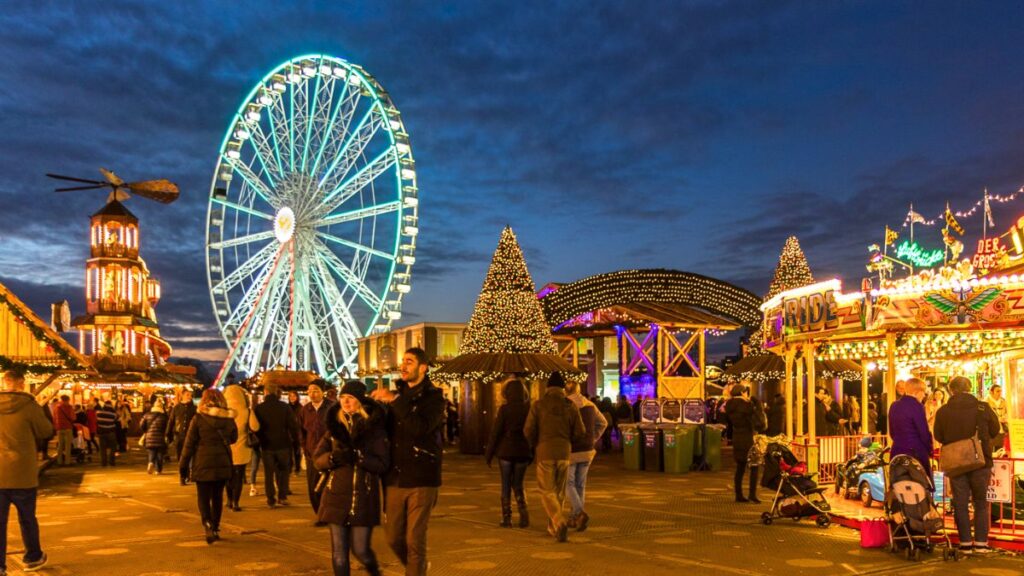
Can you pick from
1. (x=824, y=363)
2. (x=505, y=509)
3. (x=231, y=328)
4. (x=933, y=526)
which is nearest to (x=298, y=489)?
(x=505, y=509)

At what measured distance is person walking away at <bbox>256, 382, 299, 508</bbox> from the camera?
12.2 meters

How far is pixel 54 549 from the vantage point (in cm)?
897

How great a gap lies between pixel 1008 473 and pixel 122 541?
840 centimetres

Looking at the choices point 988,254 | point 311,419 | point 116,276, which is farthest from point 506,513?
point 116,276

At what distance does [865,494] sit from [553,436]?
4.62 metres

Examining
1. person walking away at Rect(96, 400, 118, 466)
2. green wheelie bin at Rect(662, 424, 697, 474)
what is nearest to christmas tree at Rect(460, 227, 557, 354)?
green wheelie bin at Rect(662, 424, 697, 474)

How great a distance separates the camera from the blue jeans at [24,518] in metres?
7.71

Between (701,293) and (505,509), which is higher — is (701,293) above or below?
above

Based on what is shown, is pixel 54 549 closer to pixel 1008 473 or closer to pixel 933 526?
pixel 933 526

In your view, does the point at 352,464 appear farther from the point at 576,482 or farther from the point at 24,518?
the point at 576,482

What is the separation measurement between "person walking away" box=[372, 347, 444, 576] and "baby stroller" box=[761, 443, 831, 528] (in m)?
5.38

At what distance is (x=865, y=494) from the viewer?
12.1 metres

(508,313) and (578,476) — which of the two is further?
(508,313)

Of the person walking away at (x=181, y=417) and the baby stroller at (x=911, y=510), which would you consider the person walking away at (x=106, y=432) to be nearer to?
the person walking away at (x=181, y=417)
